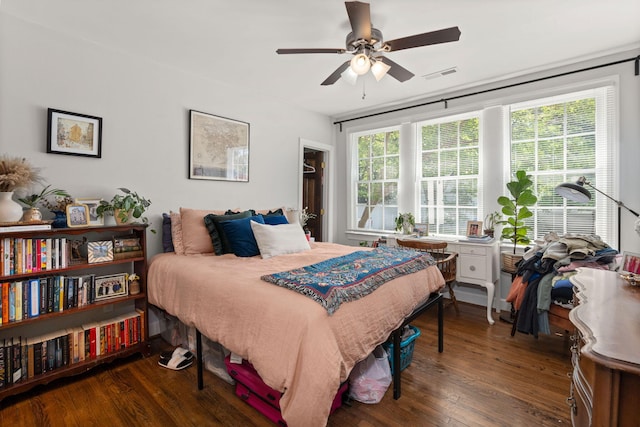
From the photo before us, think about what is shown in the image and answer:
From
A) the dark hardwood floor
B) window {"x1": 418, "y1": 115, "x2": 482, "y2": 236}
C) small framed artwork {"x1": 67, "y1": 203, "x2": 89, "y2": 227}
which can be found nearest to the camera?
the dark hardwood floor

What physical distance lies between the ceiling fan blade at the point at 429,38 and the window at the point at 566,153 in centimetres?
211

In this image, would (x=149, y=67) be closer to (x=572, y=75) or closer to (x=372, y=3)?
(x=372, y=3)

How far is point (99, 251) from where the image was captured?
2414 mm

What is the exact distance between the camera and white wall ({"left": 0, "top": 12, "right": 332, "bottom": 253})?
229 cm

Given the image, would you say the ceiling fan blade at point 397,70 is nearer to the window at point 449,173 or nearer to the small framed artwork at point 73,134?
the window at point 449,173

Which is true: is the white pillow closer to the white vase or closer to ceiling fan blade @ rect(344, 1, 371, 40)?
the white vase

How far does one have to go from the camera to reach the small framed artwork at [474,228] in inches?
143

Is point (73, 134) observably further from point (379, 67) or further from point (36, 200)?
point (379, 67)

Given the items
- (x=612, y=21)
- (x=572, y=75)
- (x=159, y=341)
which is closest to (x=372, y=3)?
(x=612, y=21)

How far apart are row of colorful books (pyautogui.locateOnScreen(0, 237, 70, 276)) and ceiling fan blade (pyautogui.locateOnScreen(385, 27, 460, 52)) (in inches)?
109

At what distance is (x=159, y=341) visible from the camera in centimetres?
292

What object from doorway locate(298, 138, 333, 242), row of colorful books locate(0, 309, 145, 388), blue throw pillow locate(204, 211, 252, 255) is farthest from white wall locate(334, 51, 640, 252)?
row of colorful books locate(0, 309, 145, 388)

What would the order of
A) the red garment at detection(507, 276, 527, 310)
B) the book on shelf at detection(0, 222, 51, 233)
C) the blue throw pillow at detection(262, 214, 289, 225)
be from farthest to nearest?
the blue throw pillow at detection(262, 214, 289, 225)
the red garment at detection(507, 276, 527, 310)
the book on shelf at detection(0, 222, 51, 233)

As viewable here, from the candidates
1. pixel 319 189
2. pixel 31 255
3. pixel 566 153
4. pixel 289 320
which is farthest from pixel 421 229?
pixel 31 255
